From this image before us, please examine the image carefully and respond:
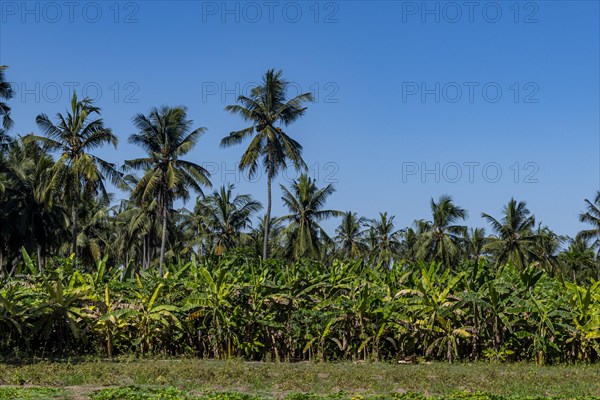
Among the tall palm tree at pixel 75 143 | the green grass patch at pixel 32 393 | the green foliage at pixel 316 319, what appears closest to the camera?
the green grass patch at pixel 32 393

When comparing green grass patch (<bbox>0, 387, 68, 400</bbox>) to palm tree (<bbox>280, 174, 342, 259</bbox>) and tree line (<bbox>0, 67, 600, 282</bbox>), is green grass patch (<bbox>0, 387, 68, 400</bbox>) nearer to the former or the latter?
tree line (<bbox>0, 67, 600, 282</bbox>)

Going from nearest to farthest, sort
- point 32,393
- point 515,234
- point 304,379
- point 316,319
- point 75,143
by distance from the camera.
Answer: point 32,393
point 304,379
point 316,319
point 75,143
point 515,234

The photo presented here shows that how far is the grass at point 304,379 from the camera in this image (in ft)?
35.2

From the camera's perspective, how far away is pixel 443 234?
4916cm

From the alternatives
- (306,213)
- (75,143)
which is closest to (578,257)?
(306,213)

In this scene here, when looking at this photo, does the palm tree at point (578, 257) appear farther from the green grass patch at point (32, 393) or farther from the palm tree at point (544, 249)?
the green grass patch at point (32, 393)

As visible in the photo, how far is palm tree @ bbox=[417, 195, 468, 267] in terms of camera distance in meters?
48.8

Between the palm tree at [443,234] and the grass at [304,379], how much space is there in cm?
3548

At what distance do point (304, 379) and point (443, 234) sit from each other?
3915 cm

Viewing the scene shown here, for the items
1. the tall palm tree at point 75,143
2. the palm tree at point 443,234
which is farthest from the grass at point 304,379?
the palm tree at point 443,234

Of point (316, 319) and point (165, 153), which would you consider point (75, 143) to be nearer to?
point (165, 153)

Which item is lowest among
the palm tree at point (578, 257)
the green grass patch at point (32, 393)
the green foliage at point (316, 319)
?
the green grass patch at point (32, 393)

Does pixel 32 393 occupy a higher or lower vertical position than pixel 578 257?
lower

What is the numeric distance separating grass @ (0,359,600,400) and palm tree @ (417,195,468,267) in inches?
1397
